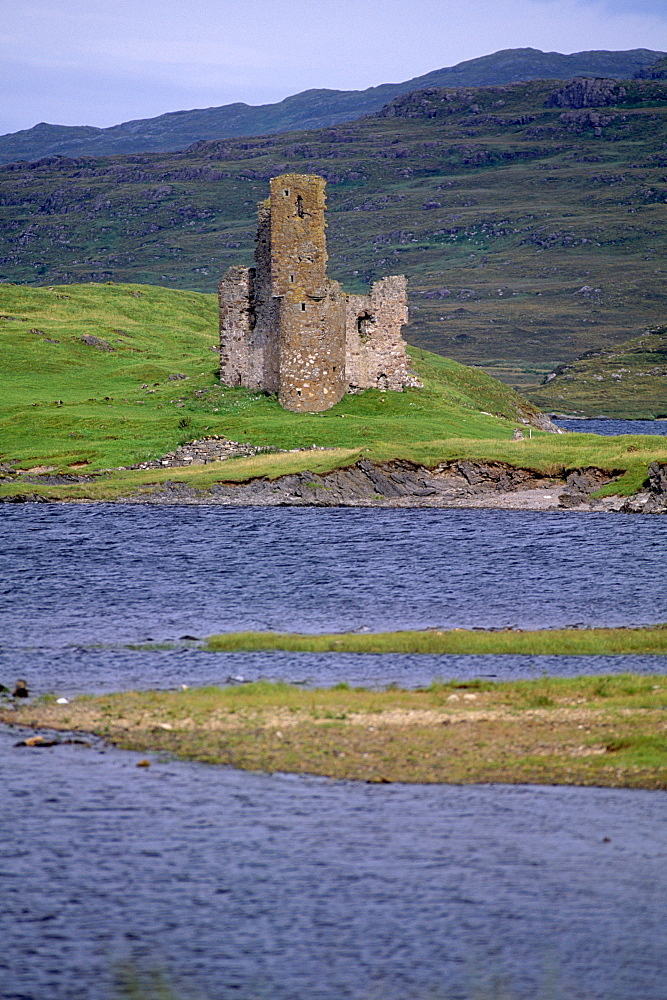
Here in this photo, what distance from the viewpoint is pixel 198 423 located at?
79375 mm

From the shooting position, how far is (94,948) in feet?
56.0

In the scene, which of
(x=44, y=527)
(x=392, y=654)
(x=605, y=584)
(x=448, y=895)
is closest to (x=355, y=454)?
(x=44, y=527)

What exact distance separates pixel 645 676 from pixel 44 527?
35523 millimetres

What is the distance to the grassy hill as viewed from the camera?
6956cm

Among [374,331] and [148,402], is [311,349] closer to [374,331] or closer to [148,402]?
[374,331]

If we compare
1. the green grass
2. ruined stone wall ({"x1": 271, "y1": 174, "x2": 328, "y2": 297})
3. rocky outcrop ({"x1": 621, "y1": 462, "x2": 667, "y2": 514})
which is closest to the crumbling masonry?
ruined stone wall ({"x1": 271, "y1": 174, "x2": 328, "y2": 297})

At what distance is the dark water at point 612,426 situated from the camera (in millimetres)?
147500

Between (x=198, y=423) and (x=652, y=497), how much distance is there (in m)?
30.0

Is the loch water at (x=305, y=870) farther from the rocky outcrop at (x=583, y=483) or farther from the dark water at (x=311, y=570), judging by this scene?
the rocky outcrop at (x=583, y=483)

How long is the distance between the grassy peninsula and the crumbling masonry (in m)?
52.1

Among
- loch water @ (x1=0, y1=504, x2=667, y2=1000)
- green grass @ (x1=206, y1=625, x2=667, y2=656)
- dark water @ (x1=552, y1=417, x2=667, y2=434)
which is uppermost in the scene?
loch water @ (x1=0, y1=504, x2=667, y2=1000)

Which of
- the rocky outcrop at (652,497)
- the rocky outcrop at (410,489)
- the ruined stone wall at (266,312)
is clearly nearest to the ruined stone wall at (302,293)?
the ruined stone wall at (266,312)

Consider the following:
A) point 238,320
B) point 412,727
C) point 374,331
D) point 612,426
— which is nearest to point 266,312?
point 238,320

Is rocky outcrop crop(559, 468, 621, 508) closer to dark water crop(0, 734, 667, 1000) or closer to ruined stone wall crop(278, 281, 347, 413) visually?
ruined stone wall crop(278, 281, 347, 413)
